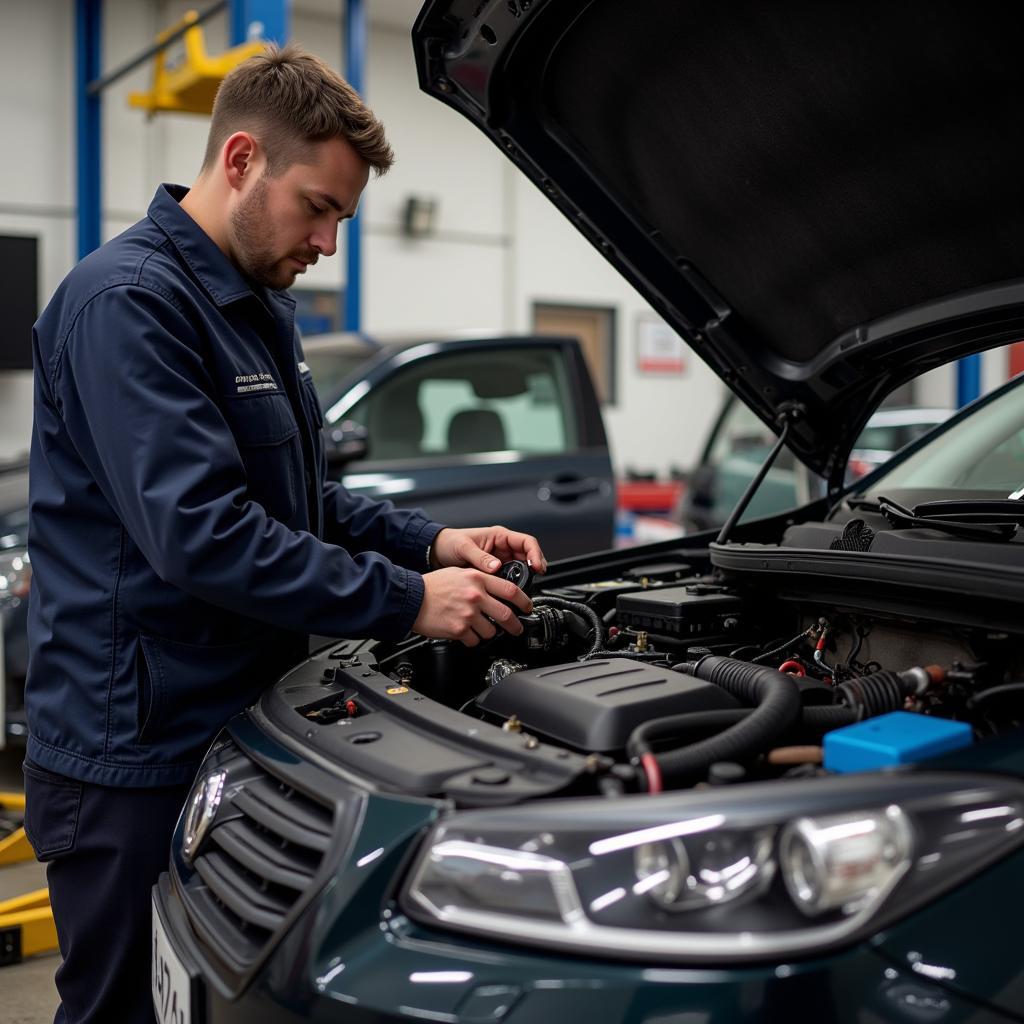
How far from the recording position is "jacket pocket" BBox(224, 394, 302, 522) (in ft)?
5.61

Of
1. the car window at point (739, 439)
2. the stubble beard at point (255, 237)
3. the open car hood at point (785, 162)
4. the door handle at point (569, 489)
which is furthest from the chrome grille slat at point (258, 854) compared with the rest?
the car window at point (739, 439)

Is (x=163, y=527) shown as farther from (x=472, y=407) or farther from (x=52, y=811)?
(x=472, y=407)

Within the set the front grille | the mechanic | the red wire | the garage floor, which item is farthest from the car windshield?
the garage floor

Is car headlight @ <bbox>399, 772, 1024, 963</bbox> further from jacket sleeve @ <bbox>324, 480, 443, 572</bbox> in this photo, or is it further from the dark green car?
jacket sleeve @ <bbox>324, 480, 443, 572</bbox>

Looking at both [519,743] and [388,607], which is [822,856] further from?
[388,607]

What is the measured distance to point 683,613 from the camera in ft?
6.40

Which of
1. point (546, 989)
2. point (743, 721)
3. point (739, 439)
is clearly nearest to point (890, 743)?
point (743, 721)

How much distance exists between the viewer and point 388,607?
1.63 m

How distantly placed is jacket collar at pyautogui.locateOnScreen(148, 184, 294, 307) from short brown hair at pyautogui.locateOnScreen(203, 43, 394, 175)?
0.10 metres

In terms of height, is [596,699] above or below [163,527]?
below

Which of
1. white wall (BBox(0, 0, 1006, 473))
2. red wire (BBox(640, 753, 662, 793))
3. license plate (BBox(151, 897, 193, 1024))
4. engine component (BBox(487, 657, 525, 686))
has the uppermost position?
white wall (BBox(0, 0, 1006, 473))

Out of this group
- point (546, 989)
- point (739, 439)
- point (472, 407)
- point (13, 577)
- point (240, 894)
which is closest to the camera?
point (546, 989)

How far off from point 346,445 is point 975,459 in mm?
2115

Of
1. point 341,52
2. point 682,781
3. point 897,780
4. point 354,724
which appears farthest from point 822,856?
point 341,52
